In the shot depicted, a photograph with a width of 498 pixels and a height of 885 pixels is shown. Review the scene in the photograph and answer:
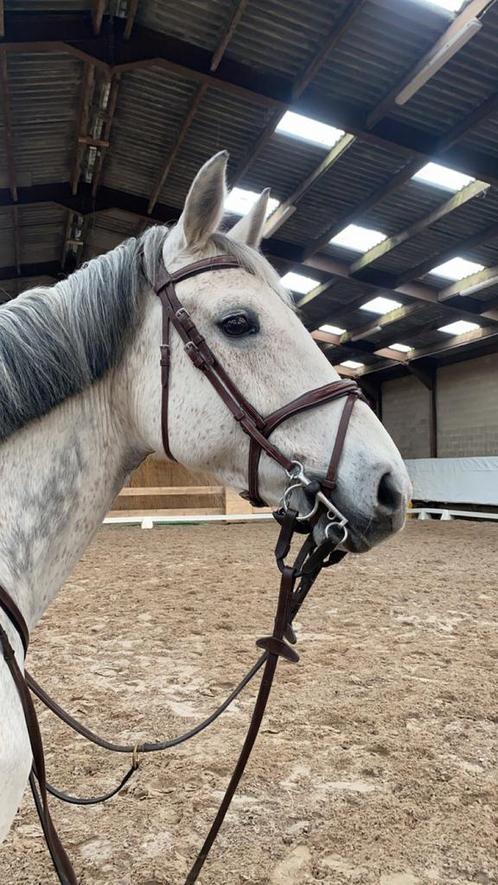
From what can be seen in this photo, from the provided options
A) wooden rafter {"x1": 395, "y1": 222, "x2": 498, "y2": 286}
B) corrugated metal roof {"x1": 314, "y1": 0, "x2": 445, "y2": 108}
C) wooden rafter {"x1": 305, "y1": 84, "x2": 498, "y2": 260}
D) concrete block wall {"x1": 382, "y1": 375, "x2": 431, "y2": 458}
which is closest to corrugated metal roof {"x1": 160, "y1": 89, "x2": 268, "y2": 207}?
corrugated metal roof {"x1": 314, "y1": 0, "x2": 445, "y2": 108}

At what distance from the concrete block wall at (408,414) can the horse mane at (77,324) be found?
1706 cm

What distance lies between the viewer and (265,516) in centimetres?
1318

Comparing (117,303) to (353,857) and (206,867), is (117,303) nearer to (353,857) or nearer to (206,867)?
Result: (206,867)

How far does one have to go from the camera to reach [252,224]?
1.48 metres

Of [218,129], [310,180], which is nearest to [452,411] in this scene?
[310,180]

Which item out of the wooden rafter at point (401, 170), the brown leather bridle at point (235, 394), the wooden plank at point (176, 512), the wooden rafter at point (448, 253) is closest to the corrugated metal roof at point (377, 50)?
the wooden rafter at point (401, 170)

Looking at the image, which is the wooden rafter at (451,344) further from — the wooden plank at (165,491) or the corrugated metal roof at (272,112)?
the wooden plank at (165,491)

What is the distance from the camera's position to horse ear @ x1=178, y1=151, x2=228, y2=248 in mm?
1215

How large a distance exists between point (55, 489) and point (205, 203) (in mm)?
732

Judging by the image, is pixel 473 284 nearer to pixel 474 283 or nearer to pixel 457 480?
pixel 474 283

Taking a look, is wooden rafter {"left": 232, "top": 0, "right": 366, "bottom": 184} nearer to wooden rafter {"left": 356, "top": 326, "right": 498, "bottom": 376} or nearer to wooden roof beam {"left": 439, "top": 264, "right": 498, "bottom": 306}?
wooden roof beam {"left": 439, "top": 264, "right": 498, "bottom": 306}

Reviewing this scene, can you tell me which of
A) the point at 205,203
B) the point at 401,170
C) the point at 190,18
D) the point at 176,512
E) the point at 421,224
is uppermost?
the point at 190,18

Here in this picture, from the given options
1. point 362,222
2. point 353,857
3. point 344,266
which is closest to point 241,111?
point 362,222

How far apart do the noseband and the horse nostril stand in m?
0.10
